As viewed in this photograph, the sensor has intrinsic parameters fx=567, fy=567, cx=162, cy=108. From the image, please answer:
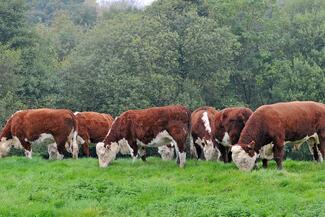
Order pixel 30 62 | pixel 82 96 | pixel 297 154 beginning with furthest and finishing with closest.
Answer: pixel 30 62 → pixel 82 96 → pixel 297 154

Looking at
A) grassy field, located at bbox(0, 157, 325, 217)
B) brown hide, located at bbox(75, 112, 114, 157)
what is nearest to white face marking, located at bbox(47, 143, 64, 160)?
brown hide, located at bbox(75, 112, 114, 157)

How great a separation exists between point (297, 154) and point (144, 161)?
696 inches

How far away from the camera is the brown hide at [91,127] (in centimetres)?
2331

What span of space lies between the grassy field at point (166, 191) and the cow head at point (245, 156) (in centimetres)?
27

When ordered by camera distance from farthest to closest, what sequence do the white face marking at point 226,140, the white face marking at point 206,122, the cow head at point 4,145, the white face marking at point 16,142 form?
the cow head at point 4,145 < the white face marking at point 16,142 < the white face marking at point 206,122 < the white face marking at point 226,140

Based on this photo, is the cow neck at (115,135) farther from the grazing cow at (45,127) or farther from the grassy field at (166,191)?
the grazing cow at (45,127)

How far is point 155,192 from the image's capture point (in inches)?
525

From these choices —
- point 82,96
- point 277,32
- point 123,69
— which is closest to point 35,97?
point 82,96

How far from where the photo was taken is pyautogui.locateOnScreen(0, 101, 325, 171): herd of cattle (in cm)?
1516

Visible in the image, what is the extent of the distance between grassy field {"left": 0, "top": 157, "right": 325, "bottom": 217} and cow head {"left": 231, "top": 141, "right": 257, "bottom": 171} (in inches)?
10.6

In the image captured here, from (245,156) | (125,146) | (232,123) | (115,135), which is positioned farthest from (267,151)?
(125,146)

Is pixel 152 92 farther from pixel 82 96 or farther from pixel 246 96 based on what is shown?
pixel 246 96

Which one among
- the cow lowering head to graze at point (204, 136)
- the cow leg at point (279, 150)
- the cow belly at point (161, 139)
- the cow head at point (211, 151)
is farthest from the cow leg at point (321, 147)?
the cow belly at point (161, 139)

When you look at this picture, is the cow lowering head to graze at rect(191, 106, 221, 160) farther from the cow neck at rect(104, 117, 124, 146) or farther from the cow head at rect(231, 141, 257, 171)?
the cow head at rect(231, 141, 257, 171)
